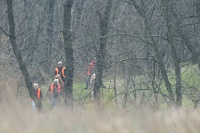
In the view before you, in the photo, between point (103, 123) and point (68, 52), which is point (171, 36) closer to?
point (68, 52)

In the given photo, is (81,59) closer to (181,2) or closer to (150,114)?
(181,2)

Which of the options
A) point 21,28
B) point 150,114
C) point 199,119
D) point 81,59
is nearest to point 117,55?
point 81,59

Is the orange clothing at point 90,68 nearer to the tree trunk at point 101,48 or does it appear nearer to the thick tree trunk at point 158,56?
the tree trunk at point 101,48

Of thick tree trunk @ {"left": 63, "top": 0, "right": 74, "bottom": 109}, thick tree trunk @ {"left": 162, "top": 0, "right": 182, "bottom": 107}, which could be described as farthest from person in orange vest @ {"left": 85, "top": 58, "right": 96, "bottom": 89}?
thick tree trunk @ {"left": 162, "top": 0, "right": 182, "bottom": 107}

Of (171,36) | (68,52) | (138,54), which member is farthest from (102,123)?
(68,52)

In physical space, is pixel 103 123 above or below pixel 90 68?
below

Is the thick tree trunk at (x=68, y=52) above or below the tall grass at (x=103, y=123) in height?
above

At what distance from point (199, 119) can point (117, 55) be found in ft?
27.3

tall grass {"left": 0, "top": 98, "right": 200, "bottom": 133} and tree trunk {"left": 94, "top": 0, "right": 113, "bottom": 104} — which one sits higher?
tree trunk {"left": 94, "top": 0, "right": 113, "bottom": 104}

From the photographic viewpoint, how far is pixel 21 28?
2977 cm

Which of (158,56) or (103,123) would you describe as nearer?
(103,123)

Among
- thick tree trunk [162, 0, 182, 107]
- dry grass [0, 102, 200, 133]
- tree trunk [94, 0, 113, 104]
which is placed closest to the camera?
dry grass [0, 102, 200, 133]

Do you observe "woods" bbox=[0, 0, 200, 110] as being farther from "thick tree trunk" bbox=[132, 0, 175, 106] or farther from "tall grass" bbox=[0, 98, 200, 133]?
"tall grass" bbox=[0, 98, 200, 133]

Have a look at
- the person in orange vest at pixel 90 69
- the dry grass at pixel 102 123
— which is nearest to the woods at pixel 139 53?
the person in orange vest at pixel 90 69
